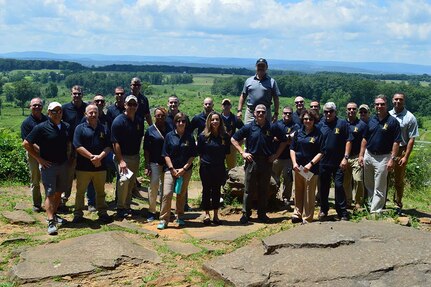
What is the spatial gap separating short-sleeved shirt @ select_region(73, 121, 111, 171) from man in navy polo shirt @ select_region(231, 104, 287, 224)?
7.62ft

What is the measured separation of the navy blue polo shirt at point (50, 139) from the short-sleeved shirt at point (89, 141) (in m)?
0.22

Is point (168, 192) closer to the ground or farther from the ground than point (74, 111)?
closer to the ground

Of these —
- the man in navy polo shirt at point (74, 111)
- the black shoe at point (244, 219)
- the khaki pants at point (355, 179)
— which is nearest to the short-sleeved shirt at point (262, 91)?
the khaki pants at point (355, 179)

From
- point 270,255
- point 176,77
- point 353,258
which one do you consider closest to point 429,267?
point 353,258

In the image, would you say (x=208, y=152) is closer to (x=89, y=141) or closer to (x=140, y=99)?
(x=89, y=141)

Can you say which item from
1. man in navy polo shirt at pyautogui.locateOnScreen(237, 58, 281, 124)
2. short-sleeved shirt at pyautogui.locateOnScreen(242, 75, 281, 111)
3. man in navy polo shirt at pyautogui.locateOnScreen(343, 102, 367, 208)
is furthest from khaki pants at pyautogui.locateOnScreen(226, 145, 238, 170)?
man in navy polo shirt at pyautogui.locateOnScreen(343, 102, 367, 208)

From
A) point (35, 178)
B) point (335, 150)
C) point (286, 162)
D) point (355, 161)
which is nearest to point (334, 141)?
point (335, 150)

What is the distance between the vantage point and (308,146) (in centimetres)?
820

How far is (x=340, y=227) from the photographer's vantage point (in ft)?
23.4

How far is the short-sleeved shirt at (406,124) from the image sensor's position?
29.2 ft

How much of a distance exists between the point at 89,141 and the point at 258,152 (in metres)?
2.98

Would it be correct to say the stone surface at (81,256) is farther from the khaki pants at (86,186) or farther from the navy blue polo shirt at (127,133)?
the navy blue polo shirt at (127,133)

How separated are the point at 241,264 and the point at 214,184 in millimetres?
2458

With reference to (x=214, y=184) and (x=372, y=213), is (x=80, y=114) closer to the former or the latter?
(x=214, y=184)
